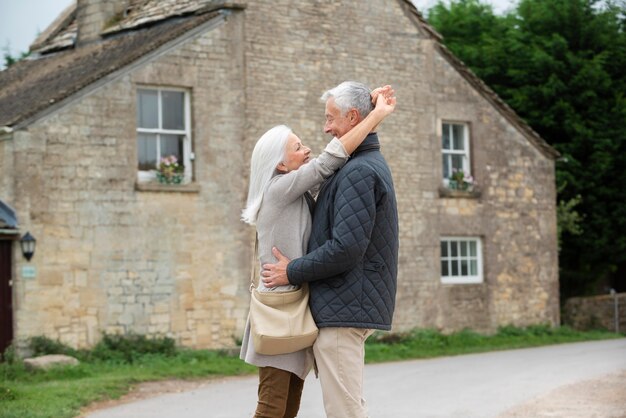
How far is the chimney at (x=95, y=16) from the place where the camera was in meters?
22.4

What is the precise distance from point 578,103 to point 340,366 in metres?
22.9

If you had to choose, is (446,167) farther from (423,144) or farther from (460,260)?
(460,260)

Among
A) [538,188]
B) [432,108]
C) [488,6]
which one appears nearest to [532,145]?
[538,188]

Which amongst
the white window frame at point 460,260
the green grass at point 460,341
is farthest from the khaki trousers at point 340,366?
the white window frame at point 460,260

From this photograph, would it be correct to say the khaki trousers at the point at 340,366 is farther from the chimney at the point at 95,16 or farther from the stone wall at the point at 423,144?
the chimney at the point at 95,16

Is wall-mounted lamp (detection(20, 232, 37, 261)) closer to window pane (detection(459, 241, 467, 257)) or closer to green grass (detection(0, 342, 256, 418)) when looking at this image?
green grass (detection(0, 342, 256, 418))

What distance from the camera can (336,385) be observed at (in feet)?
19.3

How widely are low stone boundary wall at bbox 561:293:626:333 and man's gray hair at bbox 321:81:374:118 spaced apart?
2101 cm

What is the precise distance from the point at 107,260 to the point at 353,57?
6.39 metres

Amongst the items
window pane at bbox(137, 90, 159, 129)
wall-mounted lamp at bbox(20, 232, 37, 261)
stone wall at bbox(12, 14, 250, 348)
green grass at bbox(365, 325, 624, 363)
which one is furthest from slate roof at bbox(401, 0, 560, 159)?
wall-mounted lamp at bbox(20, 232, 37, 261)

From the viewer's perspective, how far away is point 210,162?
64.5 feet

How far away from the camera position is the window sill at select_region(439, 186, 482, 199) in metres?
23.3

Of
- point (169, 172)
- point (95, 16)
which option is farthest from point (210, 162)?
point (95, 16)

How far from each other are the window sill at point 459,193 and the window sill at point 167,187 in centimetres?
595
